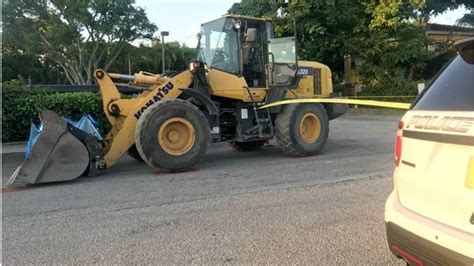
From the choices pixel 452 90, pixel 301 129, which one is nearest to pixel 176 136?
pixel 301 129

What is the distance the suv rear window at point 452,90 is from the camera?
2.87 meters

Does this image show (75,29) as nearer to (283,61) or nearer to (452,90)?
(283,61)

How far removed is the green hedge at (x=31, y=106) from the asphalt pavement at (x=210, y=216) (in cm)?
406

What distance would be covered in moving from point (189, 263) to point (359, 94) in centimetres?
2318

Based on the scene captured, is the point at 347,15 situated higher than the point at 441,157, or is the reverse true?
the point at 347,15

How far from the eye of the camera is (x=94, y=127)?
30.4 ft

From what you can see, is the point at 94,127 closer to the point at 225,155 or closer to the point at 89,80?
the point at 225,155

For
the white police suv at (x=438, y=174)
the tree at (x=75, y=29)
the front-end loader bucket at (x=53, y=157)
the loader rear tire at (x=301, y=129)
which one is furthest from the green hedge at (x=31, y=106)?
the tree at (x=75, y=29)

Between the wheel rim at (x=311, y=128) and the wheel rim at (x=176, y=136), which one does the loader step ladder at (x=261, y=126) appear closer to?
the wheel rim at (x=311, y=128)

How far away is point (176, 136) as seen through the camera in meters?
8.88

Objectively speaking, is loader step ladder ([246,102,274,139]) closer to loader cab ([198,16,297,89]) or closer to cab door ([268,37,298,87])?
loader cab ([198,16,297,89])

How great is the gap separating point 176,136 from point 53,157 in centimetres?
215

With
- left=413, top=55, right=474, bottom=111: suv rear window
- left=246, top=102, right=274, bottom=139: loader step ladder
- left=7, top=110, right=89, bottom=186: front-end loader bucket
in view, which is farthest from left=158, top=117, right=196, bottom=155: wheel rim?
left=413, top=55, right=474, bottom=111: suv rear window

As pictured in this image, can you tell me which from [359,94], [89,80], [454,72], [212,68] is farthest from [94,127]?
[89,80]
